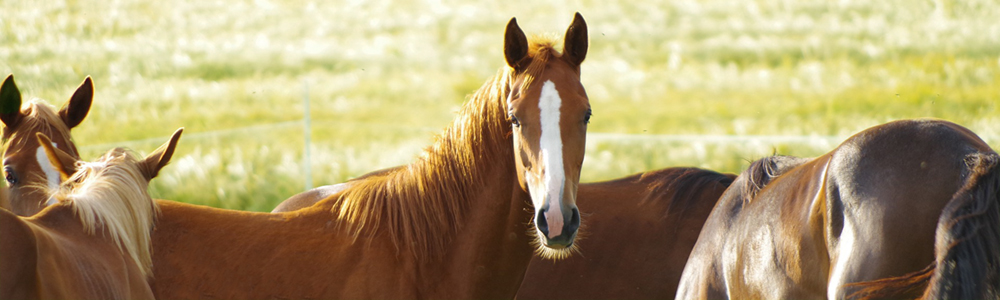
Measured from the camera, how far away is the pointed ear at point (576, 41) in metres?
2.94

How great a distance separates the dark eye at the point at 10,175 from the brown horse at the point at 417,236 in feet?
1.79

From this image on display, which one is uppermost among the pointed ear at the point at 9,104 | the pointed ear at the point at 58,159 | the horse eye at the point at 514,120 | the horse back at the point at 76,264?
the horse eye at the point at 514,120

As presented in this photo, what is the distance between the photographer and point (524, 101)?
2758 millimetres

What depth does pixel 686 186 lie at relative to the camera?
432cm

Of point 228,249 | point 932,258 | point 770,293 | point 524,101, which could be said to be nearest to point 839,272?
point 932,258

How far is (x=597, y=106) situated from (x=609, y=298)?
660 cm

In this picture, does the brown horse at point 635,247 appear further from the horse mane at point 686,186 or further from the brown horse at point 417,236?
the brown horse at point 417,236

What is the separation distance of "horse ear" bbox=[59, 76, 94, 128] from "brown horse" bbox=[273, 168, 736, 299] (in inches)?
38.5

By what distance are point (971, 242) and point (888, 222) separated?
19cm

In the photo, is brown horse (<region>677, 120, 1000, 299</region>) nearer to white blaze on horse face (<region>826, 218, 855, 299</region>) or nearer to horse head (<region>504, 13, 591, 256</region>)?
white blaze on horse face (<region>826, 218, 855, 299</region>)

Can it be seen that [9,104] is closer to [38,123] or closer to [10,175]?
[38,123]

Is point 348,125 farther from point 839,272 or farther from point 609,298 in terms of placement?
point 839,272

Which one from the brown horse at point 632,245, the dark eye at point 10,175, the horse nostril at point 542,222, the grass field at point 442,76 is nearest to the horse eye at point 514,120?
the horse nostril at point 542,222

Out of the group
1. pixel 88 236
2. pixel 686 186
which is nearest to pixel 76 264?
pixel 88 236
